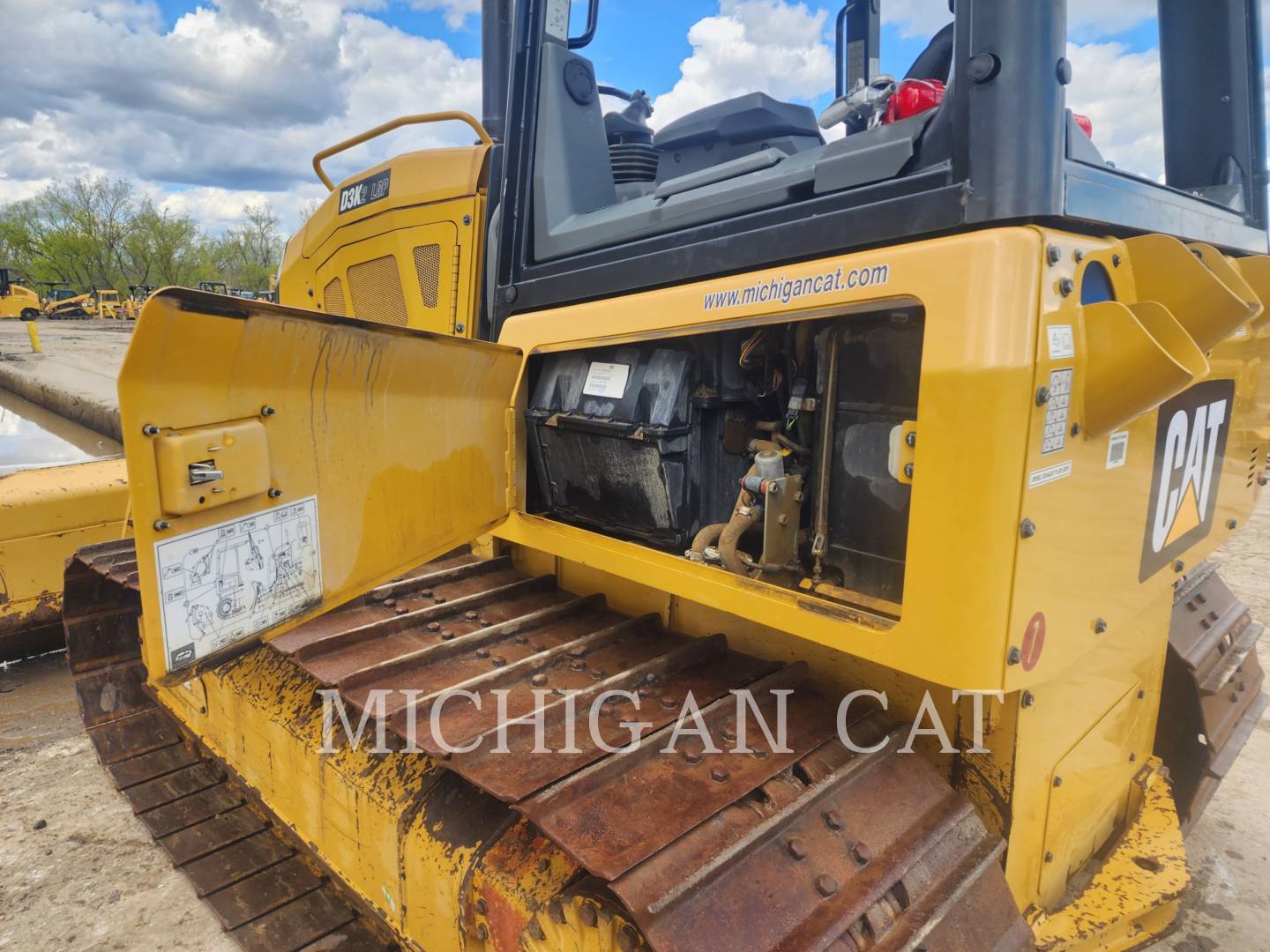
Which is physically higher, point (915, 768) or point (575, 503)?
point (575, 503)

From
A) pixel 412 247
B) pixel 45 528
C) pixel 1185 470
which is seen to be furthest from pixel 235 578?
pixel 45 528

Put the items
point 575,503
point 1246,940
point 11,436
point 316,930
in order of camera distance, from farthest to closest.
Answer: point 11,436 → point 1246,940 → point 316,930 → point 575,503

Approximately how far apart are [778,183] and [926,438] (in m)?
0.60

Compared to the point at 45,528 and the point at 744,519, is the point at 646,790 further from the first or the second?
the point at 45,528

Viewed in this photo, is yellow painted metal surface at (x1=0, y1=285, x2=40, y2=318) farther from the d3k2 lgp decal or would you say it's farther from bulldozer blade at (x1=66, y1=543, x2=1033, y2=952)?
the d3k2 lgp decal


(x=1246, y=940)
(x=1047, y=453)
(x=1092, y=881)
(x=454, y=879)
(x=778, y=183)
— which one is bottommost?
(x=1246, y=940)

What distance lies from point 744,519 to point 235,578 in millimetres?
949

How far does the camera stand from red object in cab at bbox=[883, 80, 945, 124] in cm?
141

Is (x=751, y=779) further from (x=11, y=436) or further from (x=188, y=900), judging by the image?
(x=11, y=436)

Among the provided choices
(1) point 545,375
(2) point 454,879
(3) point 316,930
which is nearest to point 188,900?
(3) point 316,930

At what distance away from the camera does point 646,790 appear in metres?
1.34

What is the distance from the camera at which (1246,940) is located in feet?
7.54

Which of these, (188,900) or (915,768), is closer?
(915,768)

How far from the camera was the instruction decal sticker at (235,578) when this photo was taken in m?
1.33
